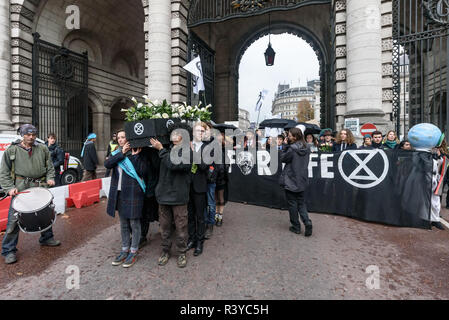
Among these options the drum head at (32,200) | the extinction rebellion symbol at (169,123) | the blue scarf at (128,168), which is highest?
the extinction rebellion symbol at (169,123)

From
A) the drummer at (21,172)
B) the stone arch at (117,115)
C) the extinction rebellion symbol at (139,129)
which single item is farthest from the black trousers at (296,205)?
the stone arch at (117,115)

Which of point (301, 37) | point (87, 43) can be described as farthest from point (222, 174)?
point (301, 37)

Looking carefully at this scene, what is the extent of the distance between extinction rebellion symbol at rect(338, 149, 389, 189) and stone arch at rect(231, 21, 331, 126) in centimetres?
1081

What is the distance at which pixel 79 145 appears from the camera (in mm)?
14844

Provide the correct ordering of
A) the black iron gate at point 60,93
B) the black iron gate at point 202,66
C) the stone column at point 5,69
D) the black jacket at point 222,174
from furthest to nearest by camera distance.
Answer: the black iron gate at point 60,93 < the black iron gate at point 202,66 < the stone column at point 5,69 < the black jacket at point 222,174

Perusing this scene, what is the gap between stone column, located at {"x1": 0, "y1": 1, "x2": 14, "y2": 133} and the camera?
1112cm

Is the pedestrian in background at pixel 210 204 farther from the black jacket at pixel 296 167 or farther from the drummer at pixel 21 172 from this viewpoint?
the drummer at pixel 21 172

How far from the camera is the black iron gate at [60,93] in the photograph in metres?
12.6

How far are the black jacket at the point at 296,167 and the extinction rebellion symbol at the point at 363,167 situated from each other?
157cm

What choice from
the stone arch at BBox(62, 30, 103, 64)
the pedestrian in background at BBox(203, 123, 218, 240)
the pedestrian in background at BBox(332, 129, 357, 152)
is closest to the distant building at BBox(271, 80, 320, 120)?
the stone arch at BBox(62, 30, 103, 64)

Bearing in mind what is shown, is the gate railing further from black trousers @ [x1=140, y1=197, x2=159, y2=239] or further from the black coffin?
black trousers @ [x1=140, y1=197, x2=159, y2=239]

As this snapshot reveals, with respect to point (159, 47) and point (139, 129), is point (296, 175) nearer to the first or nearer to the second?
point (139, 129)
